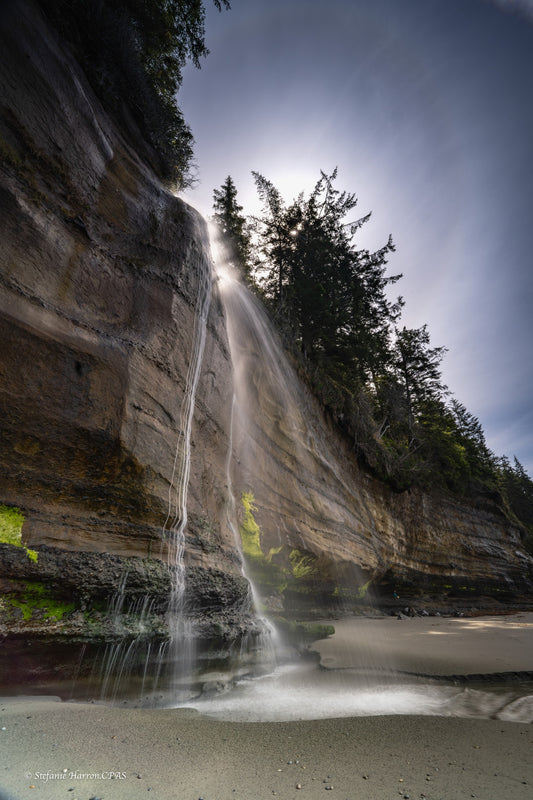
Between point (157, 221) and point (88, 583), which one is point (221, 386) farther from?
point (88, 583)

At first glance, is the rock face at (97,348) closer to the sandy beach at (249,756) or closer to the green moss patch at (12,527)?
the green moss patch at (12,527)

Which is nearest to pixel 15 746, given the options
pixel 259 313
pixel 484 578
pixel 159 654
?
pixel 159 654

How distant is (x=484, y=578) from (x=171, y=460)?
59.5ft

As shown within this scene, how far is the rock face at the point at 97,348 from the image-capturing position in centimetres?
407

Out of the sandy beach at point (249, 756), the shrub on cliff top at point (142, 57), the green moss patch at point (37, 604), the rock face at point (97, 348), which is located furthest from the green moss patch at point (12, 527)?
the shrub on cliff top at point (142, 57)

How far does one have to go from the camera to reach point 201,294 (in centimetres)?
693

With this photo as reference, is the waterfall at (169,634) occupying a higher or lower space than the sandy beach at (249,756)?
higher

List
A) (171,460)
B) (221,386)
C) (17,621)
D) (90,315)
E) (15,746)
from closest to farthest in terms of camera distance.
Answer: (15,746) → (17,621) → (90,315) → (171,460) → (221,386)

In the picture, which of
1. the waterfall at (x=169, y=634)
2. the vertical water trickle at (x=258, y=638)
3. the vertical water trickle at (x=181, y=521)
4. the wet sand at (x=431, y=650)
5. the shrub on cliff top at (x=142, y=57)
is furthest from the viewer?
the shrub on cliff top at (x=142, y=57)

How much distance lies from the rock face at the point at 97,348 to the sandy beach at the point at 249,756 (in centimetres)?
152

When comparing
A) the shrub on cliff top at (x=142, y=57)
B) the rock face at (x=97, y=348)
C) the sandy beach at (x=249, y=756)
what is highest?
the shrub on cliff top at (x=142, y=57)

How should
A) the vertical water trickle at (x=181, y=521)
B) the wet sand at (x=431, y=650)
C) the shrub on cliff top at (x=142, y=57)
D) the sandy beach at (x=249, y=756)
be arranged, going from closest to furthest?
the sandy beach at (x=249, y=756) → the vertical water trickle at (x=181, y=521) → the wet sand at (x=431, y=650) → the shrub on cliff top at (x=142, y=57)

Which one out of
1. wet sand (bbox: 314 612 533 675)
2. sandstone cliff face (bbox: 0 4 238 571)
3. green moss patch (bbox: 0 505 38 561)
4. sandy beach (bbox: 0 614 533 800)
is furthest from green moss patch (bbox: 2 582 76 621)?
wet sand (bbox: 314 612 533 675)

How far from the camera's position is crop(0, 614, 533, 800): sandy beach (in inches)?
78.6
